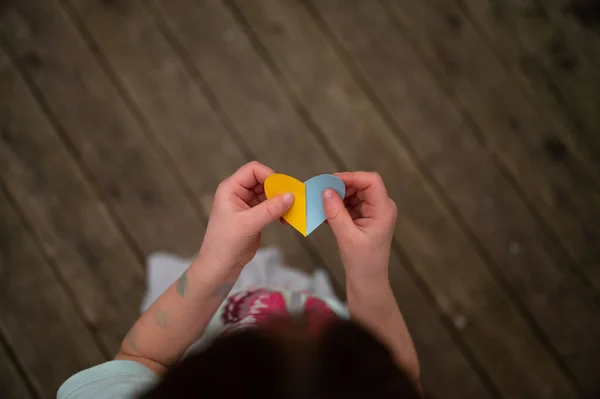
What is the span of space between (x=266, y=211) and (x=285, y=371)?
8.2 inches

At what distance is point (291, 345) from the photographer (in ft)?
1.45

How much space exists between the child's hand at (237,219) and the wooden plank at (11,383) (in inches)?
26.3

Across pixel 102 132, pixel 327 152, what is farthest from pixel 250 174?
pixel 102 132

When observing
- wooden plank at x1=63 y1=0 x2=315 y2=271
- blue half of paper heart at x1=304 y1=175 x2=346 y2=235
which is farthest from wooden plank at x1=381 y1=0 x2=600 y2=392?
blue half of paper heart at x1=304 y1=175 x2=346 y2=235

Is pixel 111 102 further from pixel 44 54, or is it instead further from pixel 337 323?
pixel 337 323

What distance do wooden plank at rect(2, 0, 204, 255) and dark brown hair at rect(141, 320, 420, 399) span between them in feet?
2.01

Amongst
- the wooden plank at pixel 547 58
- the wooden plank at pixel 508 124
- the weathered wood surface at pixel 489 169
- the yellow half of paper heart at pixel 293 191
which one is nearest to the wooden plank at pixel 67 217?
the yellow half of paper heart at pixel 293 191

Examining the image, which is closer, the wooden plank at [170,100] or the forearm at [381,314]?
the forearm at [381,314]

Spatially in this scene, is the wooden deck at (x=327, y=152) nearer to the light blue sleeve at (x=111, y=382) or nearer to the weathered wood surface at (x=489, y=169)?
the weathered wood surface at (x=489, y=169)

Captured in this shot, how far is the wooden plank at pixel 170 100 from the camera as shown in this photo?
1041 mm

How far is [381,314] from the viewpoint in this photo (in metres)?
0.65

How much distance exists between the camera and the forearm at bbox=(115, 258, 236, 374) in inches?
25.3

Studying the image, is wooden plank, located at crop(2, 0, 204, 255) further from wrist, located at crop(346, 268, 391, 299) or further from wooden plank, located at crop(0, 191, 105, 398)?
wrist, located at crop(346, 268, 391, 299)

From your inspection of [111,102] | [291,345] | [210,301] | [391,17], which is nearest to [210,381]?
[291,345]
